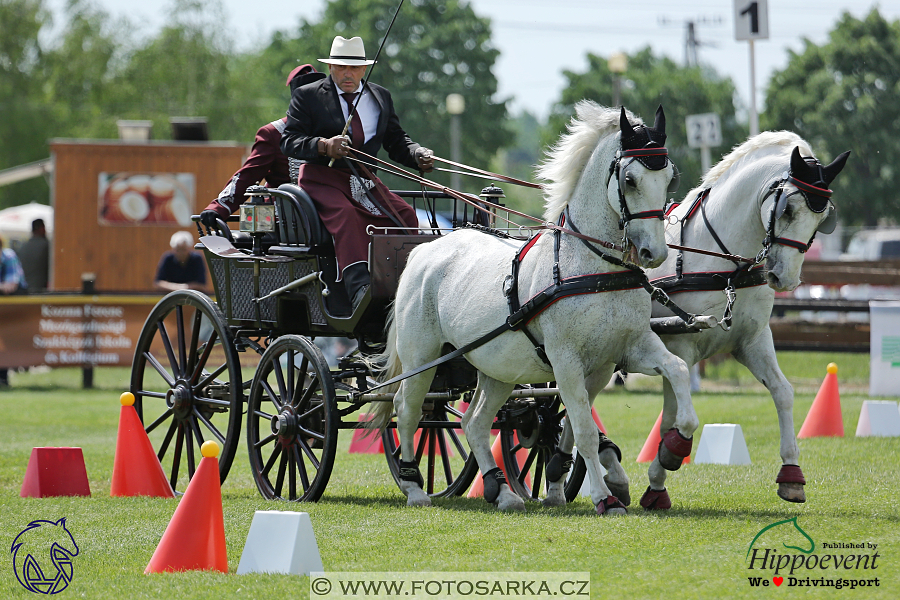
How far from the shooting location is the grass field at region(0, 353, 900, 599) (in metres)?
4.68

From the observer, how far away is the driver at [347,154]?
7312mm

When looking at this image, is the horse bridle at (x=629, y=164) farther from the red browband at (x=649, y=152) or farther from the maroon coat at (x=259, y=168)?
the maroon coat at (x=259, y=168)

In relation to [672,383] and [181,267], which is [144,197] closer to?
[181,267]

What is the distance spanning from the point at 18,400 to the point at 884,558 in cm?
1252

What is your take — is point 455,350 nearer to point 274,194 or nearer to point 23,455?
point 274,194

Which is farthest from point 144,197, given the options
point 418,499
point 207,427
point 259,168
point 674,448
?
point 674,448

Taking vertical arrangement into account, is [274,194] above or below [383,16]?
below

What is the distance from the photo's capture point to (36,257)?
1872 centimetres

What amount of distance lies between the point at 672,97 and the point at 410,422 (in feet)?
143

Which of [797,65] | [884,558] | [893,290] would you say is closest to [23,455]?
[884,558]

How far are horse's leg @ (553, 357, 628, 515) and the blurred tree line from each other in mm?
29787

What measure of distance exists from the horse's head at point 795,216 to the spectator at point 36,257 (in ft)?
49.2

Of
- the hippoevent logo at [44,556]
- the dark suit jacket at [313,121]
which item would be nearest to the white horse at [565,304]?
the dark suit jacket at [313,121]

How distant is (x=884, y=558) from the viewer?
491 centimetres
